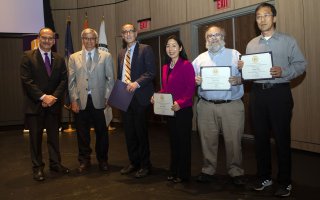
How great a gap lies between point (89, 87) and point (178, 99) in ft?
3.95

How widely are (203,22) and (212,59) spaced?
10.6ft

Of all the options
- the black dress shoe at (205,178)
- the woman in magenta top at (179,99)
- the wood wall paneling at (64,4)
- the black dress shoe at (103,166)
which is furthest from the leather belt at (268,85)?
the wood wall paneling at (64,4)

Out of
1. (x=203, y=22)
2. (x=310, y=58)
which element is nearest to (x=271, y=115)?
(x=310, y=58)

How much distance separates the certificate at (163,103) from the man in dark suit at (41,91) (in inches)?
48.1

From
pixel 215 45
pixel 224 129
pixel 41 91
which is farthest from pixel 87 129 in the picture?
pixel 215 45

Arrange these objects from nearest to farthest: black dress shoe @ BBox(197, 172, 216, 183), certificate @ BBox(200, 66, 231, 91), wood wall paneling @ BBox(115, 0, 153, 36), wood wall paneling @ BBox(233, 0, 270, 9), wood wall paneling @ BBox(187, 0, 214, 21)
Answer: certificate @ BBox(200, 66, 231, 91)
black dress shoe @ BBox(197, 172, 216, 183)
wood wall paneling @ BBox(233, 0, 270, 9)
wood wall paneling @ BBox(187, 0, 214, 21)
wood wall paneling @ BBox(115, 0, 153, 36)

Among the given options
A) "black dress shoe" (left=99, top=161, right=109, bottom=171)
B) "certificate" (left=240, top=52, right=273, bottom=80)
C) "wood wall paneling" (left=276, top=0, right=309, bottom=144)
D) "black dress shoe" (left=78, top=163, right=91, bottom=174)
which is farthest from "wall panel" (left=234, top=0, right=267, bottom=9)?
"black dress shoe" (left=78, top=163, right=91, bottom=174)

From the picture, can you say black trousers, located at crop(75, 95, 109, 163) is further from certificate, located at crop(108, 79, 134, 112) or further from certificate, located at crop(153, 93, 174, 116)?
certificate, located at crop(153, 93, 174, 116)

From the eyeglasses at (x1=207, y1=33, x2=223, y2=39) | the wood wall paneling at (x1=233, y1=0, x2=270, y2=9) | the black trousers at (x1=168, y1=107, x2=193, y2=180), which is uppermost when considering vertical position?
the wood wall paneling at (x1=233, y1=0, x2=270, y2=9)

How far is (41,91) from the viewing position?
3.63 metres

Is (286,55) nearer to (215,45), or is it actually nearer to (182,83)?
(215,45)

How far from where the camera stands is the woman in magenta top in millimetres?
3043

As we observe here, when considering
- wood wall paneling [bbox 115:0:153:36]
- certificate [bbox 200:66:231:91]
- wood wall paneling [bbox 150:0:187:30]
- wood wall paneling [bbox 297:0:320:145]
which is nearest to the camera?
certificate [bbox 200:66:231:91]

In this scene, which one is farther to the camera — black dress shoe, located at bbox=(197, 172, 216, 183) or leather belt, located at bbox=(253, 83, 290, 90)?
black dress shoe, located at bbox=(197, 172, 216, 183)
